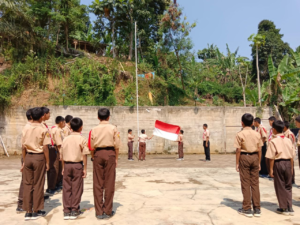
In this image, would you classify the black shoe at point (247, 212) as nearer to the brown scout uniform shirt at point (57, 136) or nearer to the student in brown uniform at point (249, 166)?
the student in brown uniform at point (249, 166)

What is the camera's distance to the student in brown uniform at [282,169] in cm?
441

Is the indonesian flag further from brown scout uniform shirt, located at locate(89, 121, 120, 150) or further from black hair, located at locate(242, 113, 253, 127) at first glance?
brown scout uniform shirt, located at locate(89, 121, 120, 150)

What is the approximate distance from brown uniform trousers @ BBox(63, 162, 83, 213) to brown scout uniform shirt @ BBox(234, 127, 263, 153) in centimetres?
277

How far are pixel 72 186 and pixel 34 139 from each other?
1.02 meters

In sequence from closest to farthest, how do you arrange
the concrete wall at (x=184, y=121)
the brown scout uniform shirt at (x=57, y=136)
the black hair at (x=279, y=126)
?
the black hair at (x=279, y=126), the brown scout uniform shirt at (x=57, y=136), the concrete wall at (x=184, y=121)

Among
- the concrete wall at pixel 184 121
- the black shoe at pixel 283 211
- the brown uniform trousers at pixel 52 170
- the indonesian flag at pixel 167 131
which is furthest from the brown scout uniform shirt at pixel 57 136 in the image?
the concrete wall at pixel 184 121

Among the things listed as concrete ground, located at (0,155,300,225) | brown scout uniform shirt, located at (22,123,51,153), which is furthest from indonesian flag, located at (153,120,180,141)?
brown scout uniform shirt, located at (22,123,51,153)

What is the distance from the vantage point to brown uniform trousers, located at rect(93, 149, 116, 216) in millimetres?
4172

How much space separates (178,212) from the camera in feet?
14.6

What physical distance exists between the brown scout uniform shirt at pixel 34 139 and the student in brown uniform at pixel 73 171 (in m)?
0.37

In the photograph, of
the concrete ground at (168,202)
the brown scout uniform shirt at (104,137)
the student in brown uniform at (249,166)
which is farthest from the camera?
the student in brown uniform at (249,166)

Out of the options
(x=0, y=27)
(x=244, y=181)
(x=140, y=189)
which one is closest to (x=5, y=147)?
(x=0, y=27)

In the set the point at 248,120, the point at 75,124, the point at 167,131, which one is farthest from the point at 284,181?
the point at 167,131

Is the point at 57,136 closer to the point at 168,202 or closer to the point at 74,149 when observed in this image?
the point at 74,149
